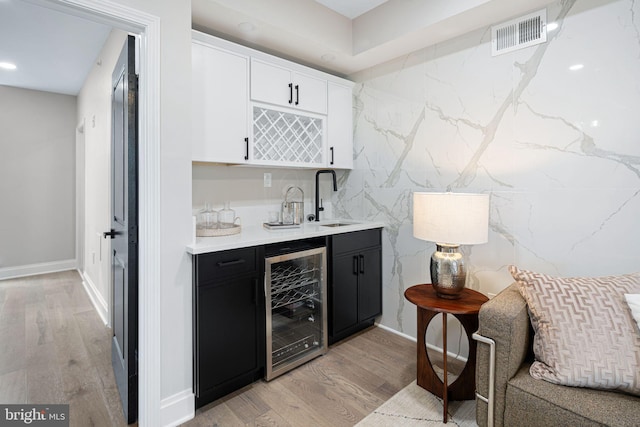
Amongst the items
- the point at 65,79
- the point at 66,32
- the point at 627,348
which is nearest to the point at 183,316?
the point at 627,348

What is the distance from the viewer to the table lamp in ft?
5.85

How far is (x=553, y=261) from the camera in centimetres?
197

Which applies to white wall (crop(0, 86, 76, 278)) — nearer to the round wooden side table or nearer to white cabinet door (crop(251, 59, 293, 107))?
white cabinet door (crop(251, 59, 293, 107))

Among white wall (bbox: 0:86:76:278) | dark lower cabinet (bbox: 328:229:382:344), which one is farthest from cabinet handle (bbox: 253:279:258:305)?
white wall (bbox: 0:86:76:278)

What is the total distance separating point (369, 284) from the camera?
111 inches

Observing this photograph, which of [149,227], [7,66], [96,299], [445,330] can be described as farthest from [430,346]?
[7,66]

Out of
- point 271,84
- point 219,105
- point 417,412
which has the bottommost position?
point 417,412

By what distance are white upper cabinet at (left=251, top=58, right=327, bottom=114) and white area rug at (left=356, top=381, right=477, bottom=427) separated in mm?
2189

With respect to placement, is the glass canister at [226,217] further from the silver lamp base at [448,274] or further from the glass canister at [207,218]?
the silver lamp base at [448,274]

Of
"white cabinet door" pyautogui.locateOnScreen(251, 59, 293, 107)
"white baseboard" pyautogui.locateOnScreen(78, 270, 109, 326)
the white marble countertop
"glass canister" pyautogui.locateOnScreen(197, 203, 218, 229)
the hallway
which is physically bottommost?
the hallway

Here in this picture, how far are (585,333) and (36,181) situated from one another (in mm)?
6186

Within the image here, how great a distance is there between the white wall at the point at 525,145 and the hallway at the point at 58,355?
7.28 ft

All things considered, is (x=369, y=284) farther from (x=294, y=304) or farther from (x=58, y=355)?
(x=58, y=355)

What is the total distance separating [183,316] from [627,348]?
2048mm
